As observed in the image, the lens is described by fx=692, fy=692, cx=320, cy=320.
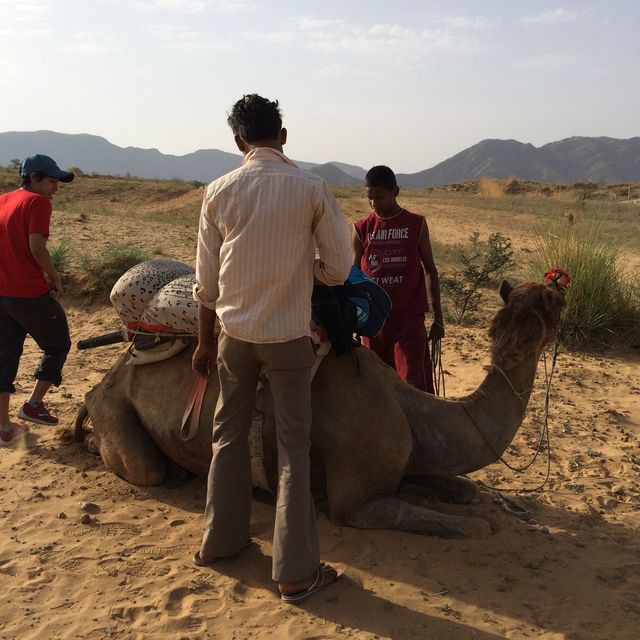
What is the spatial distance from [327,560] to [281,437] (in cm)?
95

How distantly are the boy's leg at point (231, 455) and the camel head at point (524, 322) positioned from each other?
1649 millimetres

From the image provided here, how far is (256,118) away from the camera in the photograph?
341cm

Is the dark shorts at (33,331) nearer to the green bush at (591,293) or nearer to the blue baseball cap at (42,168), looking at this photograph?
the blue baseball cap at (42,168)

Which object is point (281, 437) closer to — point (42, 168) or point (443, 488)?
point (443, 488)

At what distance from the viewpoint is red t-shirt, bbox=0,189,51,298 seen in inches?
213

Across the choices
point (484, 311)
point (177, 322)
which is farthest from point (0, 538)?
point (484, 311)

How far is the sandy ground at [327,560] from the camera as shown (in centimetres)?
351

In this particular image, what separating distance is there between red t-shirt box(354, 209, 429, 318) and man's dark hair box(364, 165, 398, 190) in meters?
0.23

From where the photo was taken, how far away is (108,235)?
14.7m

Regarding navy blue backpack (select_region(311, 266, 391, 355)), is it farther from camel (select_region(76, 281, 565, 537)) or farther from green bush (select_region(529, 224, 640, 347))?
green bush (select_region(529, 224, 640, 347))

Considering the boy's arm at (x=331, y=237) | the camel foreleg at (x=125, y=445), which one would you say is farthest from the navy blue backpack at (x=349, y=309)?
the camel foreleg at (x=125, y=445)

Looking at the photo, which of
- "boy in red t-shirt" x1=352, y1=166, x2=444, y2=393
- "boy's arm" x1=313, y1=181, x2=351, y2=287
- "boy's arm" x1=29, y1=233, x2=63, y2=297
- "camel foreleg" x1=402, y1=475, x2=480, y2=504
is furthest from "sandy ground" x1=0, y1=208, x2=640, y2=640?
"boy's arm" x1=313, y1=181, x2=351, y2=287

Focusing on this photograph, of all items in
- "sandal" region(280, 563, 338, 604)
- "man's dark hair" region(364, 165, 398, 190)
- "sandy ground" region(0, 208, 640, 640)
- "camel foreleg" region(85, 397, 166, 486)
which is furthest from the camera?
"man's dark hair" region(364, 165, 398, 190)

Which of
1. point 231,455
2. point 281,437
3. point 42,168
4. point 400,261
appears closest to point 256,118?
point 281,437
